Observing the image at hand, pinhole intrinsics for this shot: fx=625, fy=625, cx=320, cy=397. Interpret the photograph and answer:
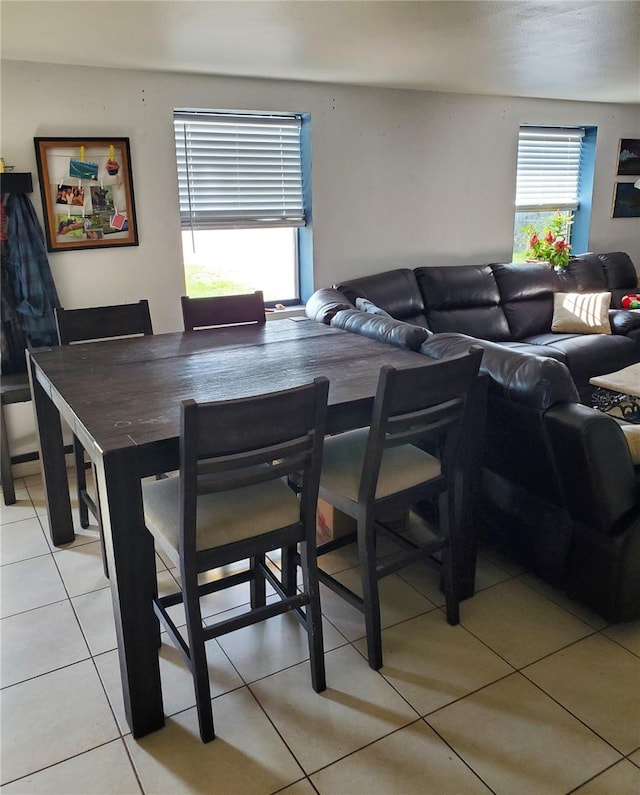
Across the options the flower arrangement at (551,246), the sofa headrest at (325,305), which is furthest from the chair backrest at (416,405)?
the flower arrangement at (551,246)

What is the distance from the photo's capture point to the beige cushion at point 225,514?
70.6 inches

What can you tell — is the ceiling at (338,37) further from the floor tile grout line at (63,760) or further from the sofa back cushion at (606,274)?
the floor tile grout line at (63,760)

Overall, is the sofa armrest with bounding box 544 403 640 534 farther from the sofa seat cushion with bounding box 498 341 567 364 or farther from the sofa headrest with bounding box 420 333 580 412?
the sofa seat cushion with bounding box 498 341 567 364

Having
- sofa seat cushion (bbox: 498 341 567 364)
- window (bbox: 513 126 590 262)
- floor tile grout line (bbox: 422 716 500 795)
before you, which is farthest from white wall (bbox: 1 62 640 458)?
floor tile grout line (bbox: 422 716 500 795)

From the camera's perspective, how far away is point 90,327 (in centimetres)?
307

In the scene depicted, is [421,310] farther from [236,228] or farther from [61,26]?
[61,26]

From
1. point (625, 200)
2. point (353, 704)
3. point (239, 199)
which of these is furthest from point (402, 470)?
point (625, 200)

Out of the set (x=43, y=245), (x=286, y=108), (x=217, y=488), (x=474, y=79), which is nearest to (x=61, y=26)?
(x=43, y=245)

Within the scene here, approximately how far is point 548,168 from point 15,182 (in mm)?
4318

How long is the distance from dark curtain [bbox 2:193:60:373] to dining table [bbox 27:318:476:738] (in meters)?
0.76

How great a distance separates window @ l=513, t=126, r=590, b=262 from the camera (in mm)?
5363

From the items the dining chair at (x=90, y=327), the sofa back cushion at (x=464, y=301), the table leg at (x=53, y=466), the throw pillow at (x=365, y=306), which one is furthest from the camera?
the sofa back cushion at (x=464, y=301)

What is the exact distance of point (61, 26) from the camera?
8.86 ft

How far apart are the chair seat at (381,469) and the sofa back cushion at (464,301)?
258 centimetres
